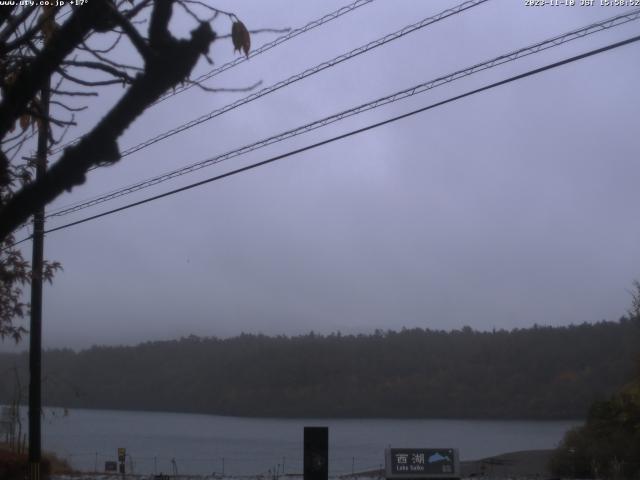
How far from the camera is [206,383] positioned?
4891cm

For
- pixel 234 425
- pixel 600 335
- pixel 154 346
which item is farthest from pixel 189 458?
pixel 600 335

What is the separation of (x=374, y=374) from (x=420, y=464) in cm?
2920

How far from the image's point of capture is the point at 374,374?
47.3 m

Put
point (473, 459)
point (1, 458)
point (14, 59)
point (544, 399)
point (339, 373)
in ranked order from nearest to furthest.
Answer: point (14, 59)
point (1, 458)
point (473, 459)
point (544, 399)
point (339, 373)

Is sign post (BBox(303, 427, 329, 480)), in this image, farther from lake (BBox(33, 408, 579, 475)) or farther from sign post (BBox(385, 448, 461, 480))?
lake (BBox(33, 408, 579, 475))

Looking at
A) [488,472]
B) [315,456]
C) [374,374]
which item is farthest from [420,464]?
[374,374]

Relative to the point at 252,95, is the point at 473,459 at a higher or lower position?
lower

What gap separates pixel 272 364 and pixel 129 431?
8.37 m

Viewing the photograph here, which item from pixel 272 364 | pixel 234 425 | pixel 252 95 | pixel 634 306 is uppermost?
pixel 252 95

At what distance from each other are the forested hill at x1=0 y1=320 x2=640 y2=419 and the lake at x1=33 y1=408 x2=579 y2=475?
0.95 metres

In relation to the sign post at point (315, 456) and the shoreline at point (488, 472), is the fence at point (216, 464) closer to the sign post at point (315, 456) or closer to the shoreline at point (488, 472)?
the shoreline at point (488, 472)

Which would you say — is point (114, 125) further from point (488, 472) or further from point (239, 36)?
point (488, 472)

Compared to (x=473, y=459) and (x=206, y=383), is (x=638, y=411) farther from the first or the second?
(x=206, y=383)

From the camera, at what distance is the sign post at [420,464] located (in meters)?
18.1
